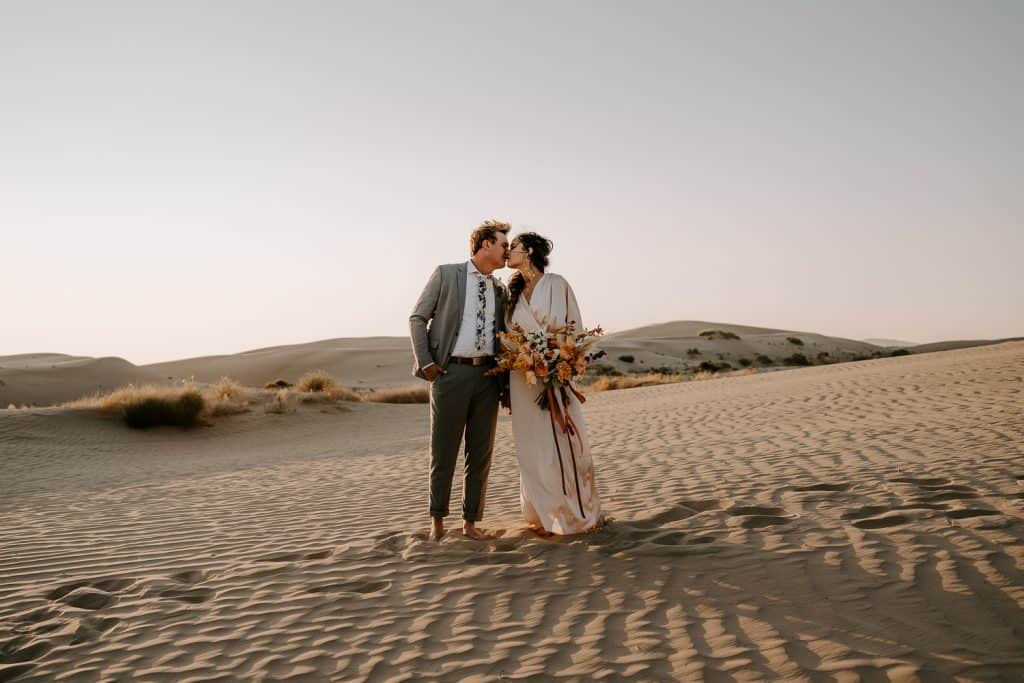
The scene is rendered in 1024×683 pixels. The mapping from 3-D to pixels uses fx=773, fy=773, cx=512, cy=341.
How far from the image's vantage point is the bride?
5.44 metres

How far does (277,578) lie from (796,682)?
3.29 metres

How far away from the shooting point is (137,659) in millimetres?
3805

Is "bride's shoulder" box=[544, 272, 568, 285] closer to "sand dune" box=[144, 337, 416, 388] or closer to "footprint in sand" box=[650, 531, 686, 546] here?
"footprint in sand" box=[650, 531, 686, 546]

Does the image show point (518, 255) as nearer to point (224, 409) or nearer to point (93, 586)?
point (93, 586)

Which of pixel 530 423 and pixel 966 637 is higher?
pixel 530 423

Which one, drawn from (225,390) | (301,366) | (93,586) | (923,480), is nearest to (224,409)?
(225,390)

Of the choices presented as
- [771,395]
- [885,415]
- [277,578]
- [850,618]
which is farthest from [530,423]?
[771,395]

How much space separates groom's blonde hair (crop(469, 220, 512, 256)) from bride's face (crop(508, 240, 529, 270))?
14cm

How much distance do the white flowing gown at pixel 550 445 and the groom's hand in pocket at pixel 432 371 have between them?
55cm

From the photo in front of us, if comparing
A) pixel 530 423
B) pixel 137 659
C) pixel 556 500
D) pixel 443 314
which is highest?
pixel 443 314

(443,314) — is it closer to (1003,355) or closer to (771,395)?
(771,395)

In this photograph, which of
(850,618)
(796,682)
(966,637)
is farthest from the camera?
(850,618)

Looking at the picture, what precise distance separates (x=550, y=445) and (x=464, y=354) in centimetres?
88

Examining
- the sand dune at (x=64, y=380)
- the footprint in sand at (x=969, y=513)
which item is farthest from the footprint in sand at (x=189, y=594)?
the sand dune at (x=64, y=380)
